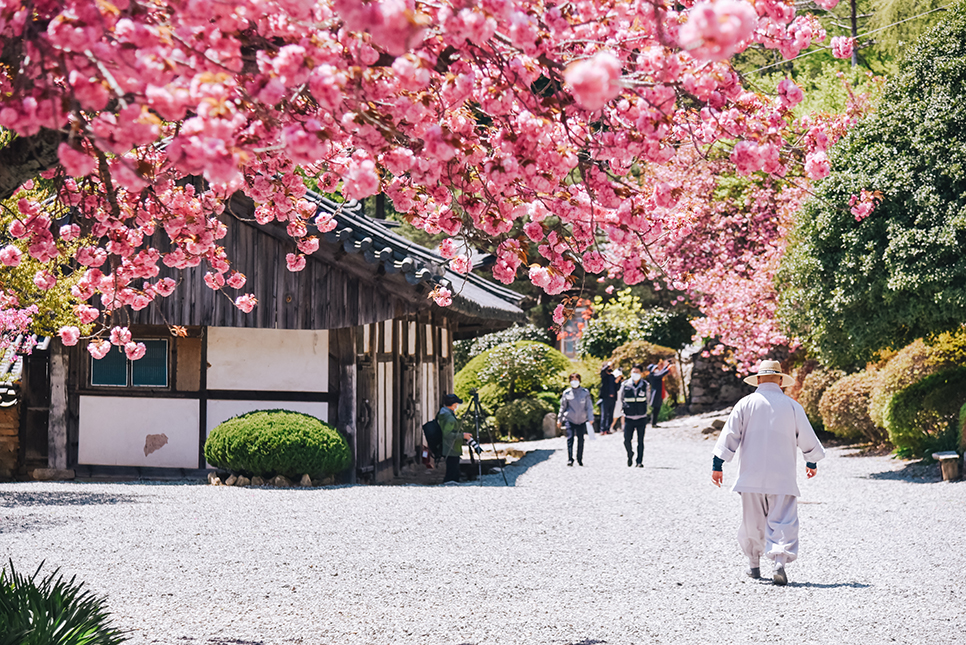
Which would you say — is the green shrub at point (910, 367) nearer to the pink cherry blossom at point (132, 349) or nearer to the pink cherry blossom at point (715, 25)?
the pink cherry blossom at point (132, 349)

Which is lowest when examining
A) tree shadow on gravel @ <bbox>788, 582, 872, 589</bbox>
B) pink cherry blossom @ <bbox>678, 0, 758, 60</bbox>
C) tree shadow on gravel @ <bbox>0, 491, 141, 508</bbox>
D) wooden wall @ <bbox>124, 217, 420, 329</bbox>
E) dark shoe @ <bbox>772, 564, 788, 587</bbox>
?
tree shadow on gravel @ <bbox>788, 582, 872, 589</bbox>

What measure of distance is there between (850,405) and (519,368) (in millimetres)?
9514

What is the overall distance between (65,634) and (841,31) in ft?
94.9

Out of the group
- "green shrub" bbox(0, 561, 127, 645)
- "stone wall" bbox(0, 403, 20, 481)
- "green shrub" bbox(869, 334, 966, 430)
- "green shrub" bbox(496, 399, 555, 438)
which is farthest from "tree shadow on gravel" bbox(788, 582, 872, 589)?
"green shrub" bbox(496, 399, 555, 438)

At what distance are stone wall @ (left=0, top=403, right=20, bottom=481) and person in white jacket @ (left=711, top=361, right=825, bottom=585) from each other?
11.0 m

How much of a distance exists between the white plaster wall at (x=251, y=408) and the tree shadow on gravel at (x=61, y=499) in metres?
2.14

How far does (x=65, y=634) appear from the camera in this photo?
4469 mm

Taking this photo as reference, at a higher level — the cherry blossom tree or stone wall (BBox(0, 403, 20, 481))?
the cherry blossom tree

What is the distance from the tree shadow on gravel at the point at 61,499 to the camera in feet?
36.7

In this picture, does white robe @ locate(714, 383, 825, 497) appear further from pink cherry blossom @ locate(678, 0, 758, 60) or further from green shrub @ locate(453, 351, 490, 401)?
green shrub @ locate(453, 351, 490, 401)

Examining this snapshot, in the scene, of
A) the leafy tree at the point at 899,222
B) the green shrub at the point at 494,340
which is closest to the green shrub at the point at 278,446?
the leafy tree at the point at 899,222

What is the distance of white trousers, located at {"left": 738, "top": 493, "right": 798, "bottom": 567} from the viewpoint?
693 cm

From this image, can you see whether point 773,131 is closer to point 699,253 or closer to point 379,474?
point 379,474

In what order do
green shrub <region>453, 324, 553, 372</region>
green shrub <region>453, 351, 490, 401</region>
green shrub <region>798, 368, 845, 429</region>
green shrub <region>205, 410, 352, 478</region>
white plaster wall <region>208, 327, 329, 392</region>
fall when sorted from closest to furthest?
green shrub <region>205, 410, 352, 478</region>, white plaster wall <region>208, 327, 329, 392</region>, green shrub <region>798, 368, 845, 429</region>, green shrub <region>453, 351, 490, 401</region>, green shrub <region>453, 324, 553, 372</region>
